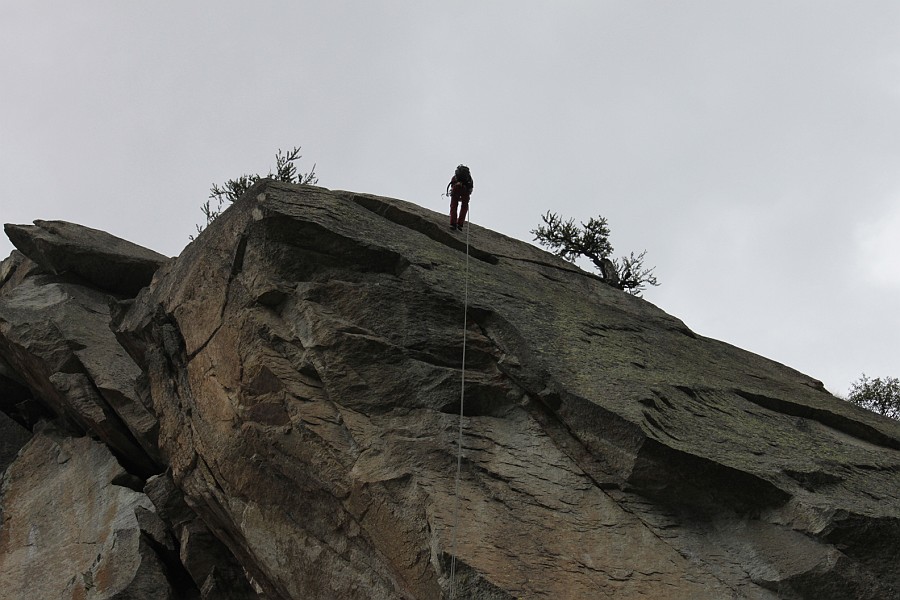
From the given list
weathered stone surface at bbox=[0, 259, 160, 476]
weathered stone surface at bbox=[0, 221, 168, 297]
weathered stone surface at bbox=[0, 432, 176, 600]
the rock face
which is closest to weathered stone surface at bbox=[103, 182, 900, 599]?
the rock face

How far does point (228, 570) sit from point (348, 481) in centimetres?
396

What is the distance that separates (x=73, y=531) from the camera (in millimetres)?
14336

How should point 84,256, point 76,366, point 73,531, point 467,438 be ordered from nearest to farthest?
point 467,438
point 73,531
point 76,366
point 84,256

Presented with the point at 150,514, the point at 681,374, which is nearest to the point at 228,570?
the point at 150,514

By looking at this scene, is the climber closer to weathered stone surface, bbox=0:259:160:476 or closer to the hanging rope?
the hanging rope

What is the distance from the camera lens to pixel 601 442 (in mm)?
10805

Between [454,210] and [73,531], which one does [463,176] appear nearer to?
[454,210]

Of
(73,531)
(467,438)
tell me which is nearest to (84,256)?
(73,531)

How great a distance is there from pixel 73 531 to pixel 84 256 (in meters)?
6.34

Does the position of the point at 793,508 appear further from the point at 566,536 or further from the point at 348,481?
the point at 348,481

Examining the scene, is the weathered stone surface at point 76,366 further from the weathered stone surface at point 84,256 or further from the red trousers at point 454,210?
the red trousers at point 454,210

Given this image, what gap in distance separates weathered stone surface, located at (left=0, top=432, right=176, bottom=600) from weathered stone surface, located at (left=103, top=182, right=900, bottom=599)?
115 cm

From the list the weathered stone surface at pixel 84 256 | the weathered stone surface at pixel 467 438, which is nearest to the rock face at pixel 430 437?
the weathered stone surface at pixel 467 438

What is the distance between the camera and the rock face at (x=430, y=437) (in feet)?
32.6
